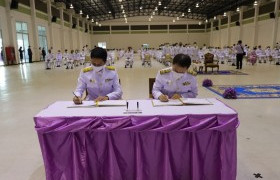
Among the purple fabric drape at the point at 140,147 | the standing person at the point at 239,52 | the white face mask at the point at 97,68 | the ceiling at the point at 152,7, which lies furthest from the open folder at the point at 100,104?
the ceiling at the point at 152,7

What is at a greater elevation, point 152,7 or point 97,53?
point 152,7

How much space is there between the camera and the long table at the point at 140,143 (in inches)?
75.0

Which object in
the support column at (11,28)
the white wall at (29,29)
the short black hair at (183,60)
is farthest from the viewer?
the support column at (11,28)

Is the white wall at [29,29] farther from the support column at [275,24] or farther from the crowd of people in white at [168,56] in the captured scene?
the support column at [275,24]

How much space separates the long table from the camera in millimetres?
1904

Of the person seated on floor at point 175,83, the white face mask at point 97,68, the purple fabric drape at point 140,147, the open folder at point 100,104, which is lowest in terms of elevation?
the purple fabric drape at point 140,147

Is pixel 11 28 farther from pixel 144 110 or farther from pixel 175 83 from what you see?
pixel 144 110

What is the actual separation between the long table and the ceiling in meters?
24.7

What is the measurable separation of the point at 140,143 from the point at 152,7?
3675 centimetres

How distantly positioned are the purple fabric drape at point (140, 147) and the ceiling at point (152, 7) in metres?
24.7

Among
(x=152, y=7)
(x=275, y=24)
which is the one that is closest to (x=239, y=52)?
(x=275, y=24)

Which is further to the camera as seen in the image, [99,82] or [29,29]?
[29,29]

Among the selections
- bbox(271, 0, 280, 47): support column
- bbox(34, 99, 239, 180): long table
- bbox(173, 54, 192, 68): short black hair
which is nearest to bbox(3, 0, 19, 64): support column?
bbox(173, 54, 192, 68): short black hair

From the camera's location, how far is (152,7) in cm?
3666
